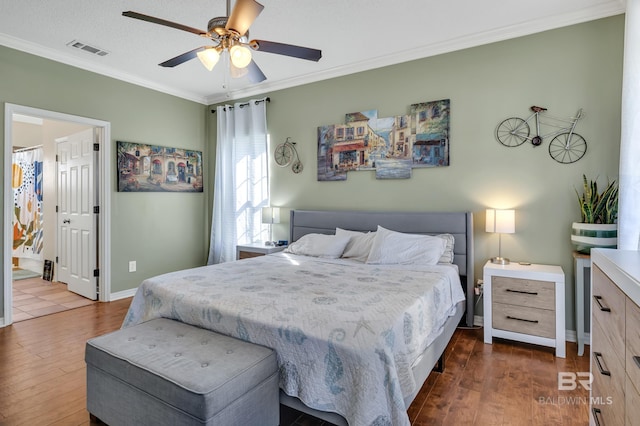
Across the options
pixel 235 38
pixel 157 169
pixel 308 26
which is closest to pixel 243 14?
pixel 235 38

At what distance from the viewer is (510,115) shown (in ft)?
10.5

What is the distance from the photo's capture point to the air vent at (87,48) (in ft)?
11.2

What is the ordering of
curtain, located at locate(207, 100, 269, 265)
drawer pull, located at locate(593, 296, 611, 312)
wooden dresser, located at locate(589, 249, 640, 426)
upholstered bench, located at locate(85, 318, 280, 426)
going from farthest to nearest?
curtain, located at locate(207, 100, 269, 265) < upholstered bench, located at locate(85, 318, 280, 426) < drawer pull, located at locate(593, 296, 611, 312) < wooden dresser, located at locate(589, 249, 640, 426)

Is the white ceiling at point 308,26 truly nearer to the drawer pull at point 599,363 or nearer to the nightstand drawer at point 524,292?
the nightstand drawer at point 524,292

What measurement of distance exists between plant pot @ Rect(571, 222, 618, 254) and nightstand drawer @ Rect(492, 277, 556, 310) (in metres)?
0.39

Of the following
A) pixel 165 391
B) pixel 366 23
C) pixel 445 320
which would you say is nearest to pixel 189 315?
pixel 165 391

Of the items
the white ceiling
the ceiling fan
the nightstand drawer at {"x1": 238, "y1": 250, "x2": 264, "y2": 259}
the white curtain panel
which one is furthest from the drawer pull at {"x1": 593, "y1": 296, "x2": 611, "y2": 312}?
the nightstand drawer at {"x1": 238, "y1": 250, "x2": 264, "y2": 259}

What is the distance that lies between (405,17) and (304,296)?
248 centimetres

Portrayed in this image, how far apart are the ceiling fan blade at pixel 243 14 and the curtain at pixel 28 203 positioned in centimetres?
584

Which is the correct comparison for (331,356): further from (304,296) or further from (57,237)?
(57,237)

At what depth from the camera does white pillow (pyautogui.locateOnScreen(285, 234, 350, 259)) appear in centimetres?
351

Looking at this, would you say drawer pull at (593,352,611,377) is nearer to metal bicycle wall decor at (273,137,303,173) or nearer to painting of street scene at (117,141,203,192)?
metal bicycle wall decor at (273,137,303,173)

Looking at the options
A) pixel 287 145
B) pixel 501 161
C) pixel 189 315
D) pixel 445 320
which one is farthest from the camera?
pixel 287 145

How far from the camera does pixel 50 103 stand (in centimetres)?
363
